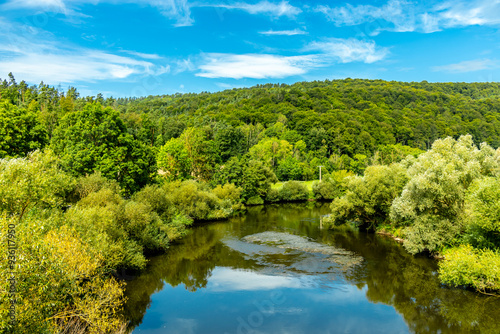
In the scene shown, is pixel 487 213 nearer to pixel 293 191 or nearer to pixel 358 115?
pixel 293 191

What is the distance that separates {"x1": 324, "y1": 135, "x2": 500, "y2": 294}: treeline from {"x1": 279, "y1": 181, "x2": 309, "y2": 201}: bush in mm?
27851

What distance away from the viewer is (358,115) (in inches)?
5290

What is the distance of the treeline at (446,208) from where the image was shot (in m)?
22.7

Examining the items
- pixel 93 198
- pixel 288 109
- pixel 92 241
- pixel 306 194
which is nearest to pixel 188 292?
pixel 92 241

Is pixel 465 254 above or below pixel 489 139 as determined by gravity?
below

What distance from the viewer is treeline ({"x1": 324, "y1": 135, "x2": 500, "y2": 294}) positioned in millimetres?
22734

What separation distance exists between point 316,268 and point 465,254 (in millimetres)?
11487

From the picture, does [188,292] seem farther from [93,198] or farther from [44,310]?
[44,310]

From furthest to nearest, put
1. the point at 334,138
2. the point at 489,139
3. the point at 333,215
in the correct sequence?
the point at 489,139, the point at 334,138, the point at 333,215

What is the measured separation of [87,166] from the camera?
3644cm

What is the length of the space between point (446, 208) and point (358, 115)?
109855 mm

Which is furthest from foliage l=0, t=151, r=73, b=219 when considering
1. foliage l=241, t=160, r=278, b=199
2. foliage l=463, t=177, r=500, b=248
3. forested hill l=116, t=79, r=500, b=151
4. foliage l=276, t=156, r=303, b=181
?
forested hill l=116, t=79, r=500, b=151

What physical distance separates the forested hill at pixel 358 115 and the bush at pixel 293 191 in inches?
1509

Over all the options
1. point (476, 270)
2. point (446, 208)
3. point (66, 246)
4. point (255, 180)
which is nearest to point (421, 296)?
point (476, 270)
